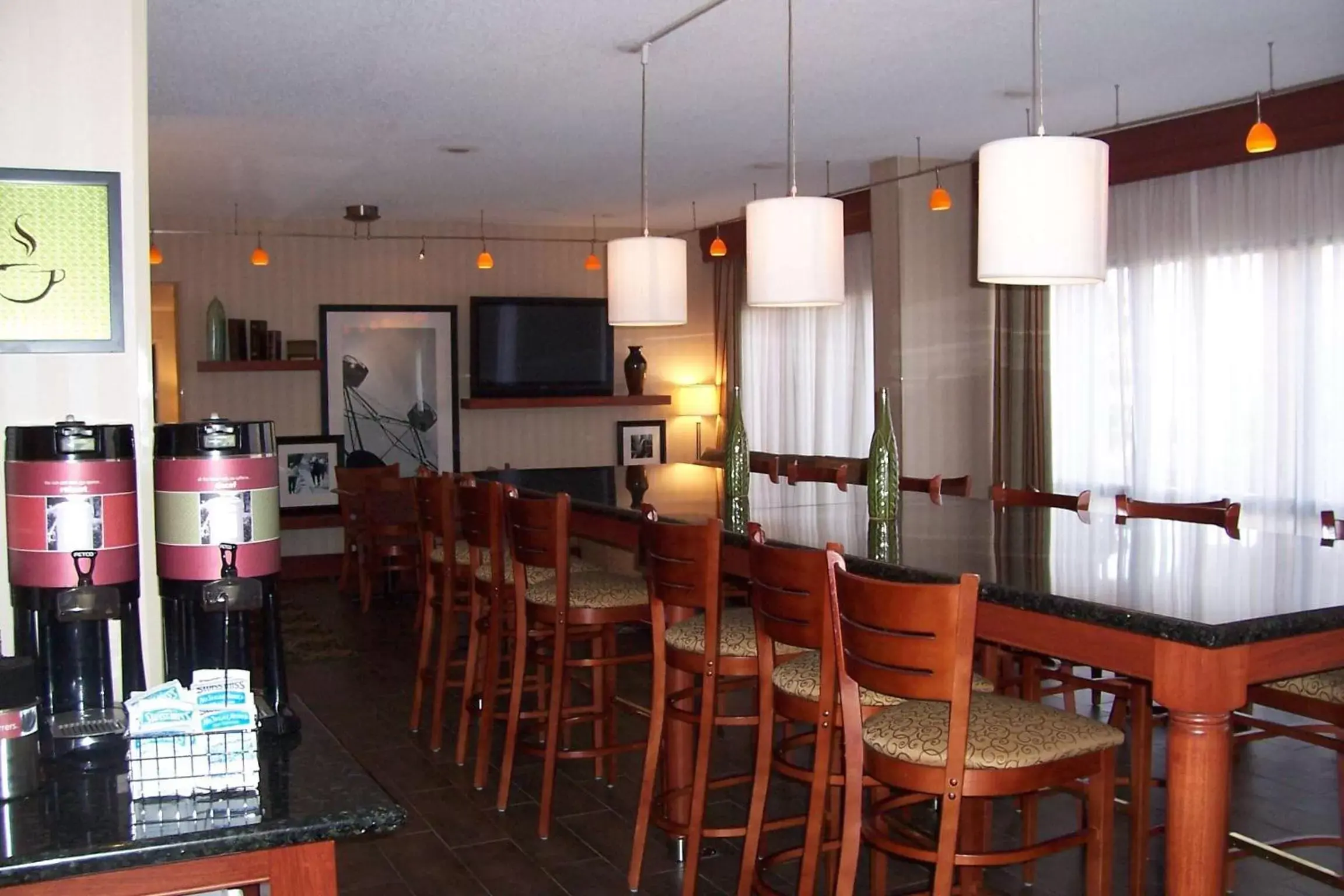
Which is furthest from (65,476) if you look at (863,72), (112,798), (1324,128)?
(1324,128)

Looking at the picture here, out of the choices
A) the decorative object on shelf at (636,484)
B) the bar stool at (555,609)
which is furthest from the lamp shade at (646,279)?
the bar stool at (555,609)

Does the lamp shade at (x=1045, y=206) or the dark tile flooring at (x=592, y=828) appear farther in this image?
the dark tile flooring at (x=592, y=828)

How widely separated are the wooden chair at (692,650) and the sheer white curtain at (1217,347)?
3728 millimetres

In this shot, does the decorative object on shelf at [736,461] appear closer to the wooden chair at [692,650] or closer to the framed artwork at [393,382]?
the wooden chair at [692,650]

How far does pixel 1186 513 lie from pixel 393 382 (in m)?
7.03

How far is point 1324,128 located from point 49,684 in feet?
18.5

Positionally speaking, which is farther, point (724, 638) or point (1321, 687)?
point (724, 638)

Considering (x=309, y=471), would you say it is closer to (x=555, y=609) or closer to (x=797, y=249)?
(x=555, y=609)

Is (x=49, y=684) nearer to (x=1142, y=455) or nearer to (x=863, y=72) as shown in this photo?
(x=863, y=72)

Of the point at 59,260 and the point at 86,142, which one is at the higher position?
the point at 86,142

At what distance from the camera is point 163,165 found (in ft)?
23.3

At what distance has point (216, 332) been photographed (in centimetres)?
902

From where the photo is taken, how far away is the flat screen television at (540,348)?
9820mm

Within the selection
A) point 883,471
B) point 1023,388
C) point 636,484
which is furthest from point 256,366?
point 883,471
